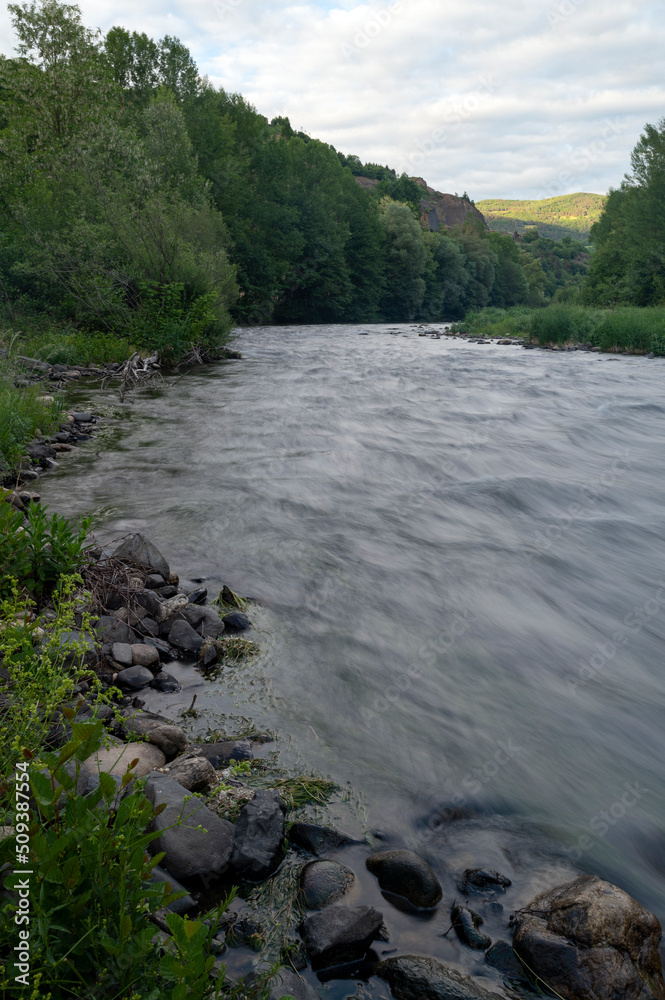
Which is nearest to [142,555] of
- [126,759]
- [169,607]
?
[169,607]

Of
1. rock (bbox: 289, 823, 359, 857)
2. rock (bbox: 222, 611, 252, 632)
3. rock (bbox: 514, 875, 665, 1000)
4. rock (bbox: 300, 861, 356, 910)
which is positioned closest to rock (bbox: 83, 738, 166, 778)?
rock (bbox: 289, 823, 359, 857)

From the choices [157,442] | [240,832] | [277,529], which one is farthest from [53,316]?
[240,832]

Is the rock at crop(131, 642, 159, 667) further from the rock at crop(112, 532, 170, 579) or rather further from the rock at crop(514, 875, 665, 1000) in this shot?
the rock at crop(514, 875, 665, 1000)

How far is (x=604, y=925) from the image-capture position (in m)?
2.51

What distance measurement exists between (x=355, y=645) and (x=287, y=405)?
36.4 ft

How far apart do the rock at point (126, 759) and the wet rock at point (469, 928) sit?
4.99 ft

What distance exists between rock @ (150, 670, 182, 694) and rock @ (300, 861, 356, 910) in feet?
5.47

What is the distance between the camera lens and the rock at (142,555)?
540 cm

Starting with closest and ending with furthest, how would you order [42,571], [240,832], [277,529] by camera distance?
[240,832] → [42,571] → [277,529]

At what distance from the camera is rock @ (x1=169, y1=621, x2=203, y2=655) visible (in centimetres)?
467

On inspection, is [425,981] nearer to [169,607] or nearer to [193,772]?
[193,772]

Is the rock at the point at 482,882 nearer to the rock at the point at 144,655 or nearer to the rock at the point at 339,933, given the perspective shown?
the rock at the point at 339,933

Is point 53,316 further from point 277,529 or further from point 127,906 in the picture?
point 127,906

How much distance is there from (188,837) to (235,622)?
2.43 meters
